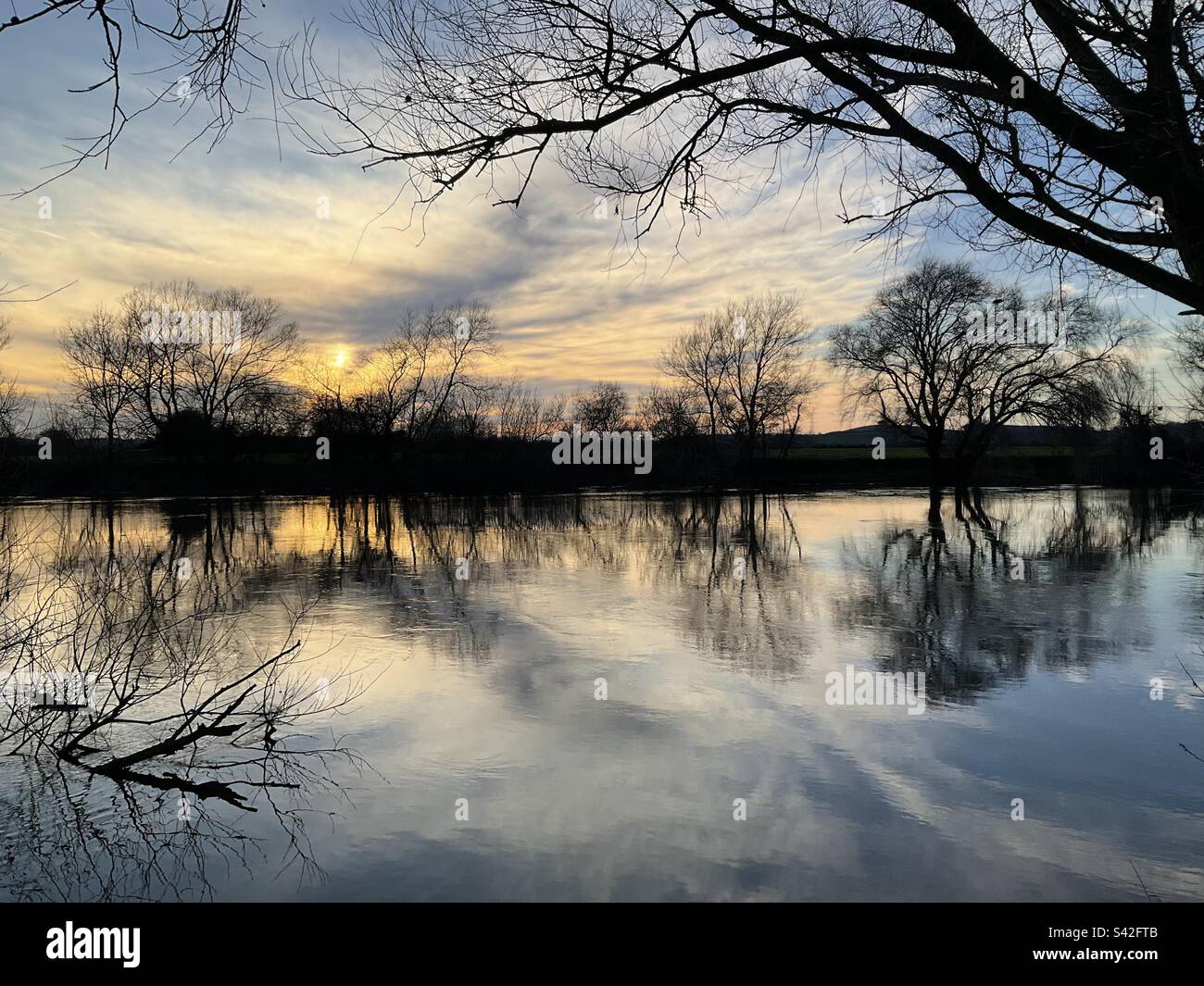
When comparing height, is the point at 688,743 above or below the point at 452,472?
below

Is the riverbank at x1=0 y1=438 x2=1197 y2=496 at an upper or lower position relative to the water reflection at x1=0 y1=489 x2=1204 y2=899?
upper

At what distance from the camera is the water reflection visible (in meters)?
4.41

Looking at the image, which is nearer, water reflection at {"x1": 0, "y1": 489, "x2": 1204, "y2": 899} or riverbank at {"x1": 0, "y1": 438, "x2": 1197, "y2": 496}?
water reflection at {"x1": 0, "y1": 489, "x2": 1204, "y2": 899}

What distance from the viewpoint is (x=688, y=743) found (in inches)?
249

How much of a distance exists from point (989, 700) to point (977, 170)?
510 cm

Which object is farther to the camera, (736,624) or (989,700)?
(736,624)

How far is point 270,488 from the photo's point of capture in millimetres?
47688

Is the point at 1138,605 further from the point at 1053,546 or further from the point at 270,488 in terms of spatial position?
the point at 270,488

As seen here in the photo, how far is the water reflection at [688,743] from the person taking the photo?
441 cm

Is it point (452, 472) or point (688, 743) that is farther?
point (452, 472)

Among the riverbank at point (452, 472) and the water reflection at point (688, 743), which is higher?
the riverbank at point (452, 472)

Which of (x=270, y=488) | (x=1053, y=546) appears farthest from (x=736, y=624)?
A: (x=270, y=488)

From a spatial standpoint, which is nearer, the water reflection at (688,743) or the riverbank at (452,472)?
the water reflection at (688,743)
